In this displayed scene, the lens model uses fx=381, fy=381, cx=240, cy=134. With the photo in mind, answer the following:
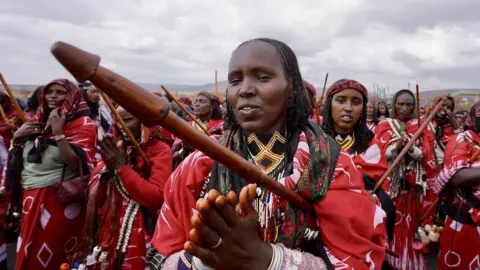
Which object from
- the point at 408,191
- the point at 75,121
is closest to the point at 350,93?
the point at 408,191

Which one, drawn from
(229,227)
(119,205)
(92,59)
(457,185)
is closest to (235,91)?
(229,227)

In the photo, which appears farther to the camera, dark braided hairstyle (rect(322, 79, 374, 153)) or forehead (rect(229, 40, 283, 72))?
dark braided hairstyle (rect(322, 79, 374, 153))

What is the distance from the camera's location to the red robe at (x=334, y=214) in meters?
1.42

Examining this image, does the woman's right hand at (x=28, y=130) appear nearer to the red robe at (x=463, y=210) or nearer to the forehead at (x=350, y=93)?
the forehead at (x=350, y=93)

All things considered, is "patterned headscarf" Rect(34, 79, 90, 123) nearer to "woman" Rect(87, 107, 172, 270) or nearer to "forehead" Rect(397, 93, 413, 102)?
"woman" Rect(87, 107, 172, 270)

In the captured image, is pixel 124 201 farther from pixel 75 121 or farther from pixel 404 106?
pixel 404 106

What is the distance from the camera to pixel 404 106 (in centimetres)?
606

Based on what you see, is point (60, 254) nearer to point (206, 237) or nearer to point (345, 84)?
point (345, 84)

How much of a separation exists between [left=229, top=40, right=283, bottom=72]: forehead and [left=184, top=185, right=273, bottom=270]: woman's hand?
58cm

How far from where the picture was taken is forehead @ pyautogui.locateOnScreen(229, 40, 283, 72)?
147 centimetres

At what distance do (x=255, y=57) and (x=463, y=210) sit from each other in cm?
344

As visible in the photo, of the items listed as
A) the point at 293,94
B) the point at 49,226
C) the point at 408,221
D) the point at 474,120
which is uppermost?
the point at 293,94

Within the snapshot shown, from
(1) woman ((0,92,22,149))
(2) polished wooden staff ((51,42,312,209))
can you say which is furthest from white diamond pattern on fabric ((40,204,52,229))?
(2) polished wooden staff ((51,42,312,209))

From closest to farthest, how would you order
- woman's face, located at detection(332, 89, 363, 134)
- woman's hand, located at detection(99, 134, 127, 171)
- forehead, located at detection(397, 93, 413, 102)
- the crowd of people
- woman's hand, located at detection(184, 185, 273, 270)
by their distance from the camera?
woman's hand, located at detection(184, 185, 273, 270), the crowd of people, woman's hand, located at detection(99, 134, 127, 171), woman's face, located at detection(332, 89, 363, 134), forehead, located at detection(397, 93, 413, 102)
